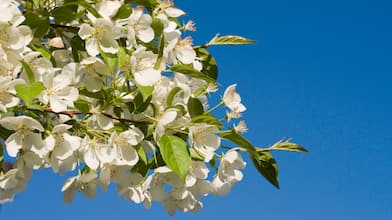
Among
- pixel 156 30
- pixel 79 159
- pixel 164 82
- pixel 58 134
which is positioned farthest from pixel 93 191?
pixel 156 30

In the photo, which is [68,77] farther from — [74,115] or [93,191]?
[93,191]

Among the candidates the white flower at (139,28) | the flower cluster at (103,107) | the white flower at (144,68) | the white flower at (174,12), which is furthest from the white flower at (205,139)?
the white flower at (174,12)

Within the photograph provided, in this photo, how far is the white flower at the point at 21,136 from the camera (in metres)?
1.65

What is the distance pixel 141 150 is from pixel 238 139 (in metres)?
0.28

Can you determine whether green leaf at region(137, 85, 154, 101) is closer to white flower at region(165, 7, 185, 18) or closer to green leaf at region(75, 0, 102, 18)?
green leaf at region(75, 0, 102, 18)

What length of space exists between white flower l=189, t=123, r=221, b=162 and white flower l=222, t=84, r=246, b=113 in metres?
0.31

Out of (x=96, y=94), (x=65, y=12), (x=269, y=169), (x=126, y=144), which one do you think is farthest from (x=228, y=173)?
(x=65, y=12)

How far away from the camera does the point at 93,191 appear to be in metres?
1.90

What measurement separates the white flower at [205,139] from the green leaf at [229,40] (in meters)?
0.45

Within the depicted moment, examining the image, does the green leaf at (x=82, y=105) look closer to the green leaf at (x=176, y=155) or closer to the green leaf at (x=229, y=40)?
the green leaf at (x=176, y=155)

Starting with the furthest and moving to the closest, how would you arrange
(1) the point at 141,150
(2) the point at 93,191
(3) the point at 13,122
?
(2) the point at 93,191
(1) the point at 141,150
(3) the point at 13,122

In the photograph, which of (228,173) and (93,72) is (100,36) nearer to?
(93,72)

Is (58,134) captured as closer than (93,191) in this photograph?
Yes

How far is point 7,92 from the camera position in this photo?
165 centimetres
